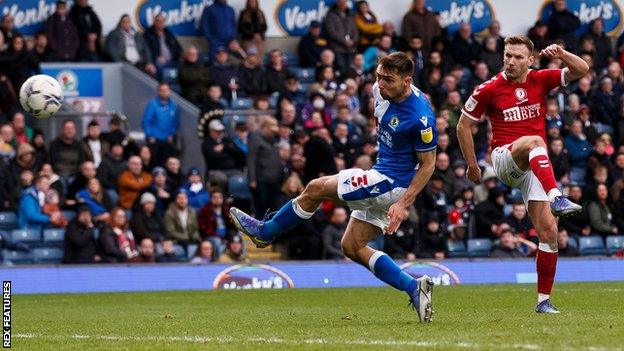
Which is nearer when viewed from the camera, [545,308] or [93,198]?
[545,308]

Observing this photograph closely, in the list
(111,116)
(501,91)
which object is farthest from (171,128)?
(501,91)

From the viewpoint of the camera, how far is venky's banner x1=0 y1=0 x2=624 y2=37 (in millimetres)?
27250

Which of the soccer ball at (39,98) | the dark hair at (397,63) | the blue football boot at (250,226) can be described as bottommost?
the blue football boot at (250,226)

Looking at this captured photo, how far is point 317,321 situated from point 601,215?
46.2 ft

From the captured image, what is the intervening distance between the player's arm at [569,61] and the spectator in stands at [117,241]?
34.3 feet

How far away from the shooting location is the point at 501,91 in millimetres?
12805

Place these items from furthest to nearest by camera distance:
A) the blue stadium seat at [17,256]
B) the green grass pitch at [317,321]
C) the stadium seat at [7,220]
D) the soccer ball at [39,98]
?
1. the stadium seat at [7,220]
2. the blue stadium seat at [17,256]
3. the soccer ball at [39,98]
4. the green grass pitch at [317,321]

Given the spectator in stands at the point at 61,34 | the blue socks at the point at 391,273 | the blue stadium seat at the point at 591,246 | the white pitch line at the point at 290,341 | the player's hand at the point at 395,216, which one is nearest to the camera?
the white pitch line at the point at 290,341

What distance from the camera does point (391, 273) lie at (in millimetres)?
11875

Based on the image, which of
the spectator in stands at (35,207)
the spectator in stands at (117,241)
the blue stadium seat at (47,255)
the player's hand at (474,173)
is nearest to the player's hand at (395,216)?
the player's hand at (474,173)

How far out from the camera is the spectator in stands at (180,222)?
22.7m

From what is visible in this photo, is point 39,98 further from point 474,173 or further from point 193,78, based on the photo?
point 193,78

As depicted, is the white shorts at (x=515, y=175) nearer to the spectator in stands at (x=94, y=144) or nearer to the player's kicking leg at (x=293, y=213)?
the player's kicking leg at (x=293, y=213)

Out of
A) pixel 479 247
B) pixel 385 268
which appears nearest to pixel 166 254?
pixel 479 247
